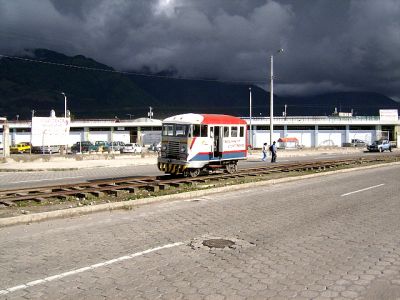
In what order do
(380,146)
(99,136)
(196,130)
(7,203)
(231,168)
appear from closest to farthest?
(7,203), (196,130), (231,168), (380,146), (99,136)

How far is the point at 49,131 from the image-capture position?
3180cm

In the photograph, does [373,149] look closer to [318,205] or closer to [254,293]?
[318,205]

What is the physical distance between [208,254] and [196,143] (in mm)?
11650

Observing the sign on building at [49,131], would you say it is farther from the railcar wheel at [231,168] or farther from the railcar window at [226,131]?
the railcar window at [226,131]

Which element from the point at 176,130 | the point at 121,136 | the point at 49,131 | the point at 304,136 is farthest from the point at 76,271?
the point at 121,136

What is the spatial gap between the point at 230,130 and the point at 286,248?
13275 mm

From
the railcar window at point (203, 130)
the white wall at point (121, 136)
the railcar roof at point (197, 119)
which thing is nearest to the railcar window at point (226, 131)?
the railcar roof at point (197, 119)

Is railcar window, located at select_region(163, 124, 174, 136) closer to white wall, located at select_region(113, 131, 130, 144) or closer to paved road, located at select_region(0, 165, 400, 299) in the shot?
paved road, located at select_region(0, 165, 400, 299)

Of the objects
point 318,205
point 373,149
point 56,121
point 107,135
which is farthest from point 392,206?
point 107,135

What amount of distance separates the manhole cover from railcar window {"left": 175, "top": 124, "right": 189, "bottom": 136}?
1082cm

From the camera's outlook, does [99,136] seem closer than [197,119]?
No

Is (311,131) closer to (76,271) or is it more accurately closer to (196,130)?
(196,130)

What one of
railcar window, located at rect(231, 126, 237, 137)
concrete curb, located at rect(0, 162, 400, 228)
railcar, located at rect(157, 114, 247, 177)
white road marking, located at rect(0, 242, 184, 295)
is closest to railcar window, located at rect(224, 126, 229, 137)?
railcar, located at rect(157, 114, 247, 177)

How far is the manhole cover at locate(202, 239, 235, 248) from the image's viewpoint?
794 cm
